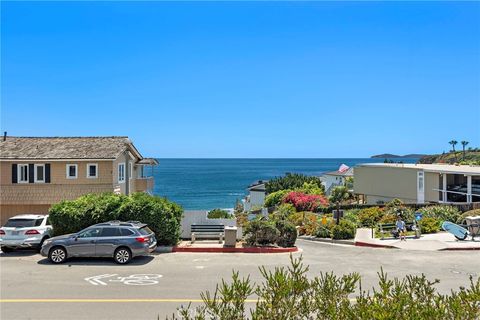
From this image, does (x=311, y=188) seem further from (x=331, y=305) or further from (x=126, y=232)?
(x=331, y=305)

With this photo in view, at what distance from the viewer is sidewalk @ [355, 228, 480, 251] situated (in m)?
21.5

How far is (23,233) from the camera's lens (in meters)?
19.4

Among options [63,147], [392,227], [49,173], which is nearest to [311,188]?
[392,227]

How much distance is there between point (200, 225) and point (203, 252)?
309cm

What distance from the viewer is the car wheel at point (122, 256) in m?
17.2

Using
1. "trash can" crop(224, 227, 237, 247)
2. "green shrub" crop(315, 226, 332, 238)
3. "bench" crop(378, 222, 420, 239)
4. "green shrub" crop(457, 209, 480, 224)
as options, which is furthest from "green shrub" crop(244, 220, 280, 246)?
"green shrub" crop(457, 209, 480, 224)

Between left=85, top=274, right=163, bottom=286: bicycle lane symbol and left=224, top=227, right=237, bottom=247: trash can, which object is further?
left=224, top=227, right=237, bottom=247: trash can

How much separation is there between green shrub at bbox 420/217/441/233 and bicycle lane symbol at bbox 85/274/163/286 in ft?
54.3

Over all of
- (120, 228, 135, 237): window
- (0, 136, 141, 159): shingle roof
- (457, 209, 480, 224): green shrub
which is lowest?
(457, 209, 480, 224): green shrub

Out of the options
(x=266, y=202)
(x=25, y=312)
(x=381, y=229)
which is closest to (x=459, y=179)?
(x=381, y=229)

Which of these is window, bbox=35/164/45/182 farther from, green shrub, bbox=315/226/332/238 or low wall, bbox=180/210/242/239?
green shrub, bbox=315/226/332/238

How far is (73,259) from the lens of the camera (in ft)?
59.4

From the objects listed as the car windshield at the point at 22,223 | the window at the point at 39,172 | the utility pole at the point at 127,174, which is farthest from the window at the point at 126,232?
the utility pole at the point at 127,174

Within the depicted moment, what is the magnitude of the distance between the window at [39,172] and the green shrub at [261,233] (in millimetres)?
14293
